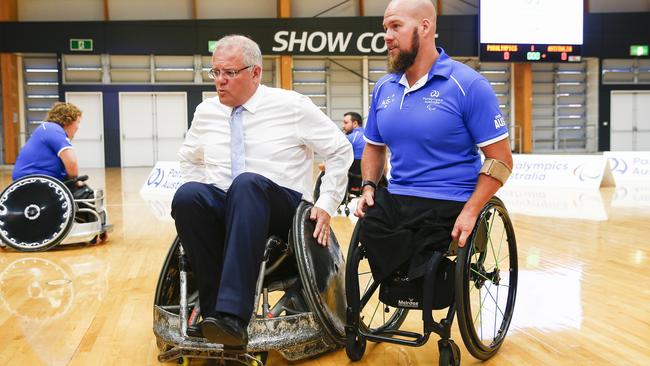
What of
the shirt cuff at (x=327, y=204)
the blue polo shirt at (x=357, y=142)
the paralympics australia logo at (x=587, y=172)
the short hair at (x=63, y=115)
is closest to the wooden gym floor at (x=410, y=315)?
the shirt cuff at (x=327, y=204)

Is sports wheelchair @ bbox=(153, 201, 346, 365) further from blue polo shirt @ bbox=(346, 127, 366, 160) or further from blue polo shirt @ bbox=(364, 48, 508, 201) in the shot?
blue polo shirt @ bbox=(346, 127, 366, 160)

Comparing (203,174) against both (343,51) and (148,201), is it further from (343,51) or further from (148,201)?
(343,51)

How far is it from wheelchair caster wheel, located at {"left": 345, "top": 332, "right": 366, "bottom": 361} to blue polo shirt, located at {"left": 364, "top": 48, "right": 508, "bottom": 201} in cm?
54

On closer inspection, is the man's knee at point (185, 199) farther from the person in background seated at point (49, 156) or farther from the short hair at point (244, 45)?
the person in background seated at point (49, 156)

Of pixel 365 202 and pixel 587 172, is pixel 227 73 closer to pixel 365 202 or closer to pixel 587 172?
pixel 365 202

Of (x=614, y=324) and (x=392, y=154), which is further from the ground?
(x=392, y=154)

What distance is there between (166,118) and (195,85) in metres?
1.26

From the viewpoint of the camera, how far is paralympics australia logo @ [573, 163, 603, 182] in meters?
10.8

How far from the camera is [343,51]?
17.5 m

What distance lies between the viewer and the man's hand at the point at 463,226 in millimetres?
2186

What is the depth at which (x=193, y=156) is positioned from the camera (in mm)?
2693

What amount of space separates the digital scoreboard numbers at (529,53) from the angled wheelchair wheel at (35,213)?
12.3 meters

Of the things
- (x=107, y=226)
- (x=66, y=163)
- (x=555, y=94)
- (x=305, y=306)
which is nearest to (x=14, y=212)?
(x=66, y=163)

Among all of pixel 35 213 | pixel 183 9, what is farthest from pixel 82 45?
pixel 35 213
